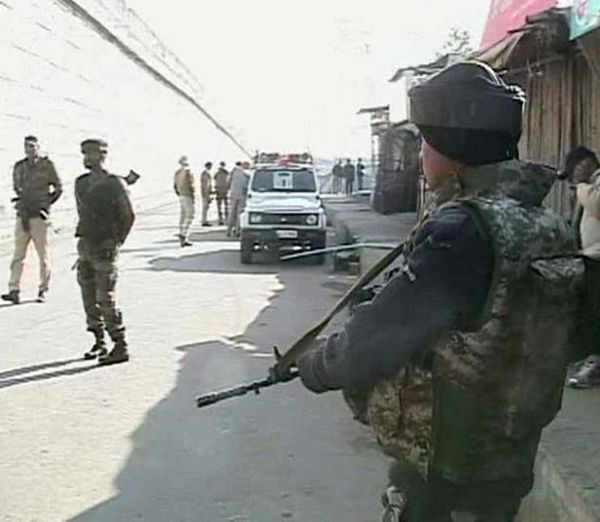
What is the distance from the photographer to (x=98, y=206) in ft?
29.7

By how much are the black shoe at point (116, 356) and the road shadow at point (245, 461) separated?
23.0 inches

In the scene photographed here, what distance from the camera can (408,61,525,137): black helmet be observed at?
250 cm

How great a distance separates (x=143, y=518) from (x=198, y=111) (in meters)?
55.4

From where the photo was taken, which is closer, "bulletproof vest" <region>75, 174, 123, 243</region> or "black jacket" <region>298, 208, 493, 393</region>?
"black jacket" <region>298, 208, 493, 393</region>

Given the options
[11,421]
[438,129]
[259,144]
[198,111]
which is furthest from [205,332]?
[259,144]

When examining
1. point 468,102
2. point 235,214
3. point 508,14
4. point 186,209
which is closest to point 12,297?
point 508,14

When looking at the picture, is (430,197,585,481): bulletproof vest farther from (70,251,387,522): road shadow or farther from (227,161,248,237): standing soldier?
(227,161,248,237): standing soldier

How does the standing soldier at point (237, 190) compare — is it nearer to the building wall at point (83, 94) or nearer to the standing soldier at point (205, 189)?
the building wall at point (83, 94)

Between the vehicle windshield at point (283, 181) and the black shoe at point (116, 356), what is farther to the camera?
the vehicle windshield at point (283, 181)

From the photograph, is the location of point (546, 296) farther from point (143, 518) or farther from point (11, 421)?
point (11, 421)

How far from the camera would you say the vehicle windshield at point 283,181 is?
2036 centimetres

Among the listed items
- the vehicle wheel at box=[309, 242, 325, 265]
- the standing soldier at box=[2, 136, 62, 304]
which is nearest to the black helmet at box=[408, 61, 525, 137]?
the standing soldier at box=[2, 136, 62, 304]

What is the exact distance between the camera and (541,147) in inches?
496

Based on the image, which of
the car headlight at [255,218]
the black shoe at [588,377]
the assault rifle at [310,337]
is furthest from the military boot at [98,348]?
the car headlight at [255,218]
